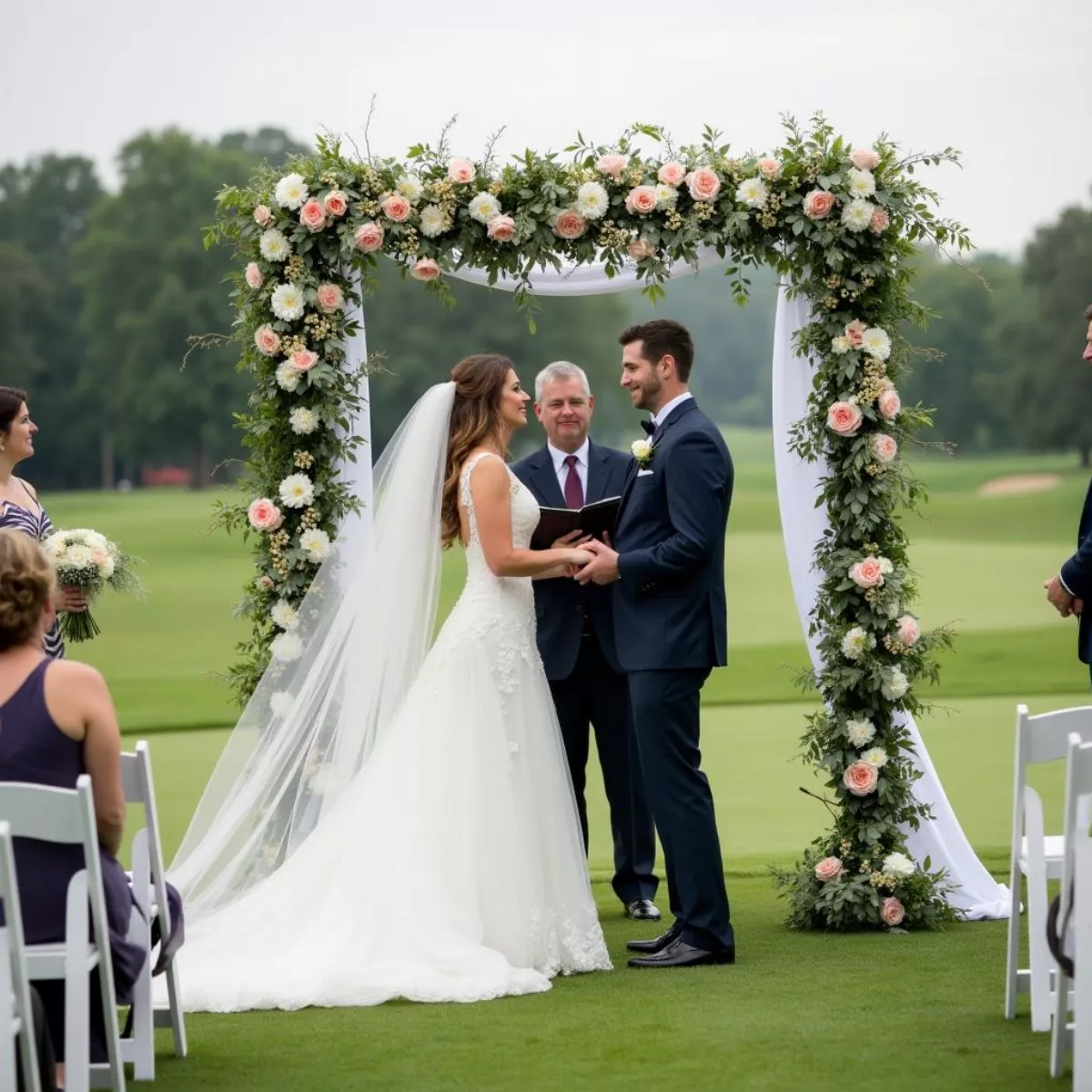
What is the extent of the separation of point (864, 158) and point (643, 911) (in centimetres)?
294

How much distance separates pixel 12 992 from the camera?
10.9 ft

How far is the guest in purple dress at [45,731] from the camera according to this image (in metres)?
3.72

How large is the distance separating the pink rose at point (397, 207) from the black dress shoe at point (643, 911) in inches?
108

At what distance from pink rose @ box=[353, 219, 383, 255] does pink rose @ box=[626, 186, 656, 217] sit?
938mm

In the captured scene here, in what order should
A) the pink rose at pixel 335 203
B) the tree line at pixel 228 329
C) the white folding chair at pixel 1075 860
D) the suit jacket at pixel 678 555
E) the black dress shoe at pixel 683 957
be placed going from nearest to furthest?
the white folding chair at pixel 1075 860 < the suit jacket at pixel 678 555 < the black dress shoe at pixel 683 957 < the pink rose at pixel 335 203 < the tree line at pixel 228 329

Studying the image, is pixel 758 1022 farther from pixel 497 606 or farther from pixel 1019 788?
pixel 497 606

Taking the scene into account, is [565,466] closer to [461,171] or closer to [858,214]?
[461,171]

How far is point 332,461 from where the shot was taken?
21.1 ft

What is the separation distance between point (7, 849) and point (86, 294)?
143 ft

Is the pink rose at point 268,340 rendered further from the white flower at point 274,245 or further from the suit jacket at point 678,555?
the suit jacket at point 678,555

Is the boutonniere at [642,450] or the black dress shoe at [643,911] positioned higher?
the boutonniere at [642,450]

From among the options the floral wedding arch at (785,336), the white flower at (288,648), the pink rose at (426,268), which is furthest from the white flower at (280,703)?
the pink rose at (426,268)

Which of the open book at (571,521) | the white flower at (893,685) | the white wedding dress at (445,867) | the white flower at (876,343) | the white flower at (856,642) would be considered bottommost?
the white wedding dress at (445,867)

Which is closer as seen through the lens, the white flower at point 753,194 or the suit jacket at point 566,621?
the white flower at point 753,194
